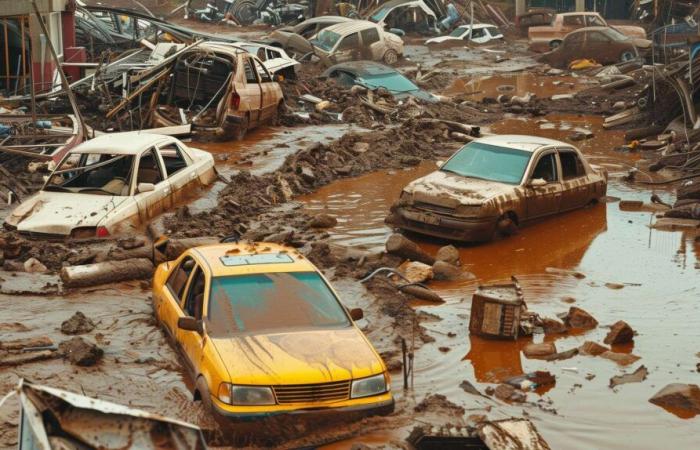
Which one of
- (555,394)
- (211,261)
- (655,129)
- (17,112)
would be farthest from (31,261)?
(655,129)

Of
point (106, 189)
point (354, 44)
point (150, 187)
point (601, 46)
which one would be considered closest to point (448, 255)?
point (150, 187)

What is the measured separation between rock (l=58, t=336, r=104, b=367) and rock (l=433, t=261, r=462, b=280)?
5.25 metres

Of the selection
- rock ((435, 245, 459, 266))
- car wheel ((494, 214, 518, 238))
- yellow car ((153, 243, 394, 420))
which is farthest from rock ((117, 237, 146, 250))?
car wheel ((494, 214, 518, 238))

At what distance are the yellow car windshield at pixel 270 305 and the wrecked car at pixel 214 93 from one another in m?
13.0

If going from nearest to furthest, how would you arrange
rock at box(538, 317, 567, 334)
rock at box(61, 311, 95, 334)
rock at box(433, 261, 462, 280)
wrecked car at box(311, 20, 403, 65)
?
rock at box(61, 311, 95, 334), rock at box(538, 317, 567, 334), rock at box(433, 261, 462, 280), wrecked car at box(311, 20, 403, 65)

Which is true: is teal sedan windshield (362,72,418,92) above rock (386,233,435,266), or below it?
below

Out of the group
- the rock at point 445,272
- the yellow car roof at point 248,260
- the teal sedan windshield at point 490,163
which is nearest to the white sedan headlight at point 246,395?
the yellow car roof at point 248,260

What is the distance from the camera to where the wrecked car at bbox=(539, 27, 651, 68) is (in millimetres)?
38406

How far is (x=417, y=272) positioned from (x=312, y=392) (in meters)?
5.72

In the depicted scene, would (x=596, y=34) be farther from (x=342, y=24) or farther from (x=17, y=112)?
(x=17, y=112)

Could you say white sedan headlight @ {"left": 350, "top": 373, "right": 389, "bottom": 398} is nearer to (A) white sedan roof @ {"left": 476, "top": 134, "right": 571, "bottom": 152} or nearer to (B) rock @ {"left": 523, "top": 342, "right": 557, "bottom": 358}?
(B) rock @ {"left": 523, "top": 342, "right": 557, "bottom": 358}

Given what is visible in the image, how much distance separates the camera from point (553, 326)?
1267cm

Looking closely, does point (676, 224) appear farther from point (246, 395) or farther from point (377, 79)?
point (377, 79)

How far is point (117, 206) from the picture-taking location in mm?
14727
